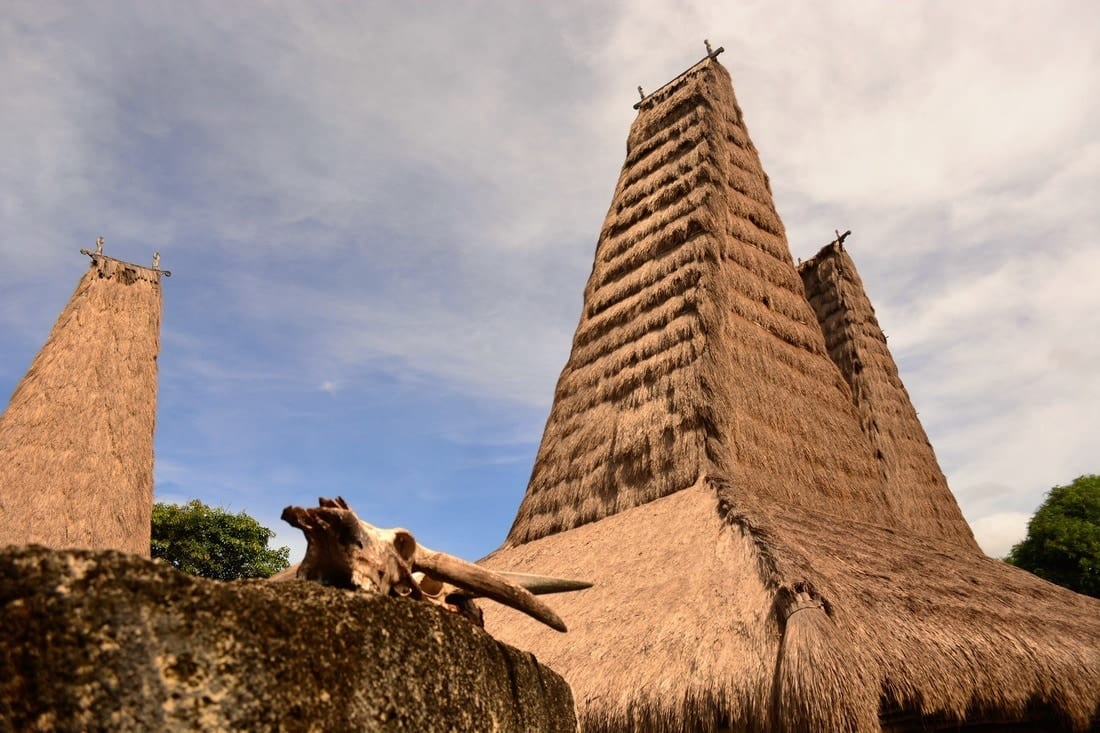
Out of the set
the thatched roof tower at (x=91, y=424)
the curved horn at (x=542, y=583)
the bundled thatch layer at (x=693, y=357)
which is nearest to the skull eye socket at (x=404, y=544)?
the curved horn at (x=542, y=583)

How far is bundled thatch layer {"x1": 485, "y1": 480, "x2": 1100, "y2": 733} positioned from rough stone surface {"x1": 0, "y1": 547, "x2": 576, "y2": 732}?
394 cm

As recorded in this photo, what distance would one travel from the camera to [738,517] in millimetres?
7133

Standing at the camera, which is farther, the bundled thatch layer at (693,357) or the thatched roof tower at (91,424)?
the thatched roof tower at (91,424)

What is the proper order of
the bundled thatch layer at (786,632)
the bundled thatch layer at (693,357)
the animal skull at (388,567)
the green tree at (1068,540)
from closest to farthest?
the animal skull at (388,567) < the bundled thatch layer at (786,632) < the bundled thatch layer at (693,357) < the green tree at (1068,540)

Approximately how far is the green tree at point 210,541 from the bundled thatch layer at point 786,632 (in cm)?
1565

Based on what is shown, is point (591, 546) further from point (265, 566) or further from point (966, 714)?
point (265, 566)

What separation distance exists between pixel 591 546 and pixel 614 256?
486 centimetres

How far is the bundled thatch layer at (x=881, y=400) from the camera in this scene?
42.7 feet

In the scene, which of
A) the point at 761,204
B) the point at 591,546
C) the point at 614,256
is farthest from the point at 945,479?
the point at 591,546

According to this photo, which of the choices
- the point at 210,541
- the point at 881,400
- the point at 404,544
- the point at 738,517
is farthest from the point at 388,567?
the point at 210,541

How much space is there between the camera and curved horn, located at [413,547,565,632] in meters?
2.21

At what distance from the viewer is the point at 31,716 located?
3.57ft

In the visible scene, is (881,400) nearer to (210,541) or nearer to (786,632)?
(786,632)

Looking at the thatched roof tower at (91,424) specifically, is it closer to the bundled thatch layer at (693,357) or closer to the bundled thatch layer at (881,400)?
the bundled thatch layer at (693,357)
